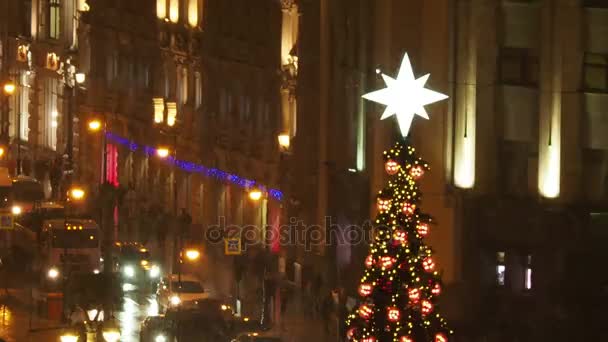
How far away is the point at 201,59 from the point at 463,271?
24566 millimetres

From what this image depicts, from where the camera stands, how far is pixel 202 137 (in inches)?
2569

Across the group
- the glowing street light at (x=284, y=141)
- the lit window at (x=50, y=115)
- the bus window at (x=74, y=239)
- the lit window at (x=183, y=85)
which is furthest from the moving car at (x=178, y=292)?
the lit window at (x=50, y=115)

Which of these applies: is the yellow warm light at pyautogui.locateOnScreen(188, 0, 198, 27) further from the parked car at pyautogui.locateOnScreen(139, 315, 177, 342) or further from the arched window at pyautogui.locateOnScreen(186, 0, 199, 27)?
the parked car at pyautogui.locateOnScreen(139, 315, 177, 342)

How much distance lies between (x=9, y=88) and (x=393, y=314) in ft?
199

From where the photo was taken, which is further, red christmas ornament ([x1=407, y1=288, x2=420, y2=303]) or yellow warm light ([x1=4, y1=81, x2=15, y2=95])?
yellow warm light ([x1=4, y1=81, x2=15, y2=95])

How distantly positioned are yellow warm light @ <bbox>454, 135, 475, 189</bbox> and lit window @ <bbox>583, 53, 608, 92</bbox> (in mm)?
Result: 2922

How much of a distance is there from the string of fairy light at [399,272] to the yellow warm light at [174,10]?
3847cm

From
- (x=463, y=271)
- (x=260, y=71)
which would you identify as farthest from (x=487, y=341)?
(x=260, y=71)

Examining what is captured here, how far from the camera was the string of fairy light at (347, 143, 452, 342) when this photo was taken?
31.4m

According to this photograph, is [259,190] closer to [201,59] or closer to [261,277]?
[261,277]

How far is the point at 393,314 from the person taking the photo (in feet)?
103

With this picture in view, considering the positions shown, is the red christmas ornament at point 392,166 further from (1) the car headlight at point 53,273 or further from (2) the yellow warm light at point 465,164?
(1) the car headlight at point 53,273

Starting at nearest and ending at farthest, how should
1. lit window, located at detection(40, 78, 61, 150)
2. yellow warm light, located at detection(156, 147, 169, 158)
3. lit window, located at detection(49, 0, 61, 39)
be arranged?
1. yellow warm light, located at detection(156, 147, 169, 158)
2. lit window, located at detection(49, 0, 61, 39)
3. lit window, located at detection(40, 78, 61, 150)

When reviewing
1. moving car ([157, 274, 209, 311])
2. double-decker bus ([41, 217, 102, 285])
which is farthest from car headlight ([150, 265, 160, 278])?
moving car ([157, 274, 209, 311])
